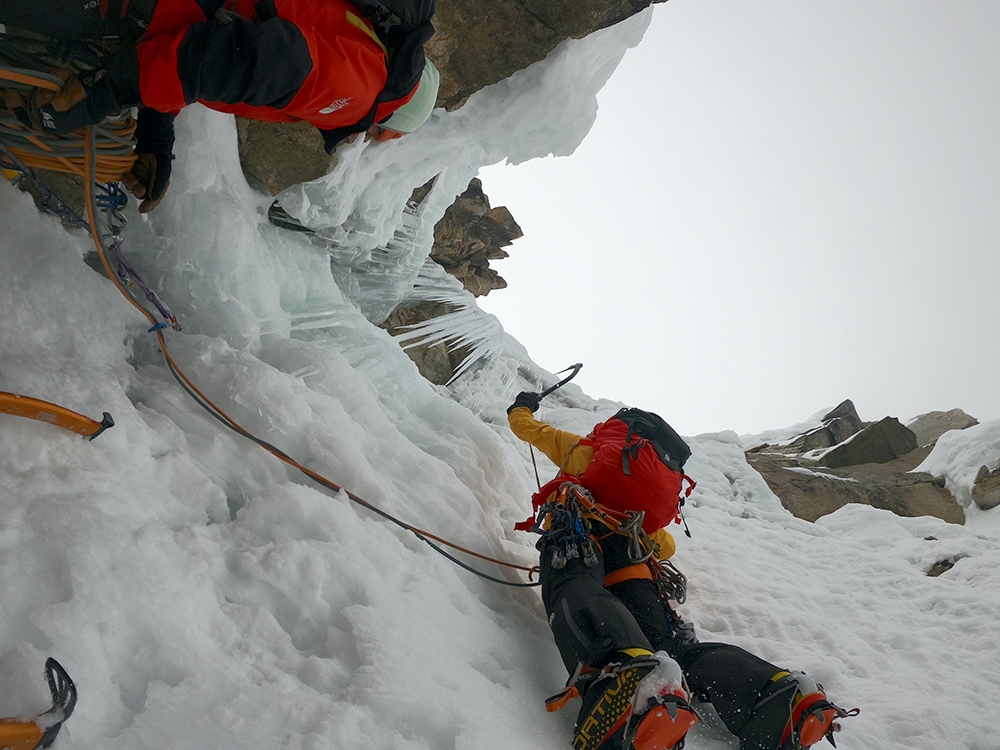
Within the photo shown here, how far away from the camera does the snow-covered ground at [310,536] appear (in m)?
1.66

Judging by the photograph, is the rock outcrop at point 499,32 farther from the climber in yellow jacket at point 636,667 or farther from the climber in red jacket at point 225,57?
the climber in yellow jacket at point 636,667

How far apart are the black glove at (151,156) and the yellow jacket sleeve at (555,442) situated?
2196mm

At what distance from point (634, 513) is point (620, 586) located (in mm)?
341

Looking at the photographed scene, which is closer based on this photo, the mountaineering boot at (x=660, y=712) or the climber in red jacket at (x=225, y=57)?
the climber in red jacket at (x=225, y=57)

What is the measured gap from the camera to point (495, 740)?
6.20ft

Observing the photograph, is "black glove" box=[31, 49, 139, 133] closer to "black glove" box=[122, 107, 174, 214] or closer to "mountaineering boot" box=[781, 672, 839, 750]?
"black glove" box=[122, 107, 174, 214]

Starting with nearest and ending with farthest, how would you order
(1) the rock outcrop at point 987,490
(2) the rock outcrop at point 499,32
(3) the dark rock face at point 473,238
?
(2) the rock outcrop at point 499,32, (3) the dark rock face at point 473,238, (1) the rock outcrop at point 987,490

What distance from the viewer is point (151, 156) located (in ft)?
8.02

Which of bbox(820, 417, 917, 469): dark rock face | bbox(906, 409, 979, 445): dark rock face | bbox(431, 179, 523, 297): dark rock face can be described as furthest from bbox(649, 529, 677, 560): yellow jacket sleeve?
bbox(906, 409, 979, 445): dark rock face

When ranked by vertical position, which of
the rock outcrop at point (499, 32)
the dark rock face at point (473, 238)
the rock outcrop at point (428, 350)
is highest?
the rock outcrop at point (499, 32)

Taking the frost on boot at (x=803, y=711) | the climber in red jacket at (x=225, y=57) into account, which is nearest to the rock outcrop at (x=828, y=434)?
the frost on boot at (x=803, y=711)

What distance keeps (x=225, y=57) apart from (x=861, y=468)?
13.7m

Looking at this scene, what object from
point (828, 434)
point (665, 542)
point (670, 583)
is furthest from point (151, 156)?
point (828, 434)

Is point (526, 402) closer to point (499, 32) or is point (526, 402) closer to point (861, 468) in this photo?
point (499, 32)
